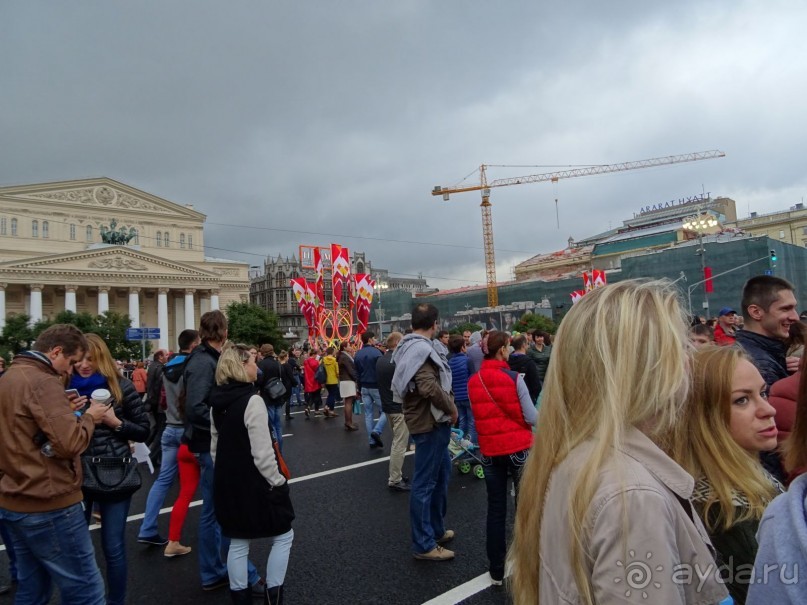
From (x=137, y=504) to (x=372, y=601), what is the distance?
4262 mm

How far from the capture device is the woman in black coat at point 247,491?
3.11 metres

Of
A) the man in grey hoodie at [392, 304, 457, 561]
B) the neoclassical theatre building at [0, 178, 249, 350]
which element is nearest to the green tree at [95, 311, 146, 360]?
the neoclassical theatre building at [0, 178, 249, 350]

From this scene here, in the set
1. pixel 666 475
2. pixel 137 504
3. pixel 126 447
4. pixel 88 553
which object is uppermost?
pixel 666 475

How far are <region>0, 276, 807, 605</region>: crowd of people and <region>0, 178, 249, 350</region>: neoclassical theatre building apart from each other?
60468 mm

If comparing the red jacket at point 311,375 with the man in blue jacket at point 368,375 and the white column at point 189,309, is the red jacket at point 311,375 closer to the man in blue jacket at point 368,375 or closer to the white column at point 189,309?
the man in blue jacket at point 368,375

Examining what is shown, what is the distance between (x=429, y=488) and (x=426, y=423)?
54cm

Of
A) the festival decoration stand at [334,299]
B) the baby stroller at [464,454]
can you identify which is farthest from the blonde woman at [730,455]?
the festival decoration stand at [334,299]

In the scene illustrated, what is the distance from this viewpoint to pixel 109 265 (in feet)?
191

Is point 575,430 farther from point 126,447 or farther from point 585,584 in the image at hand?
point 126,447

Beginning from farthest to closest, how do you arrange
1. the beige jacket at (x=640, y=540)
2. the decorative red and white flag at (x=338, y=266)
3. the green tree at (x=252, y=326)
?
the green tree at (x=252, y=326) → the decorative red and white flag at (x=338, y=266) → the beige jacket at (x=640, y=540)

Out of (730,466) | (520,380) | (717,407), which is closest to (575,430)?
(730,466)

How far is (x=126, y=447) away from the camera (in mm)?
3594

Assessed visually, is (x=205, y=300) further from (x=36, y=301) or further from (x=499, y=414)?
(x=499, y=414)

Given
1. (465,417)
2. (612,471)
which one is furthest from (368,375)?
(612,471)
